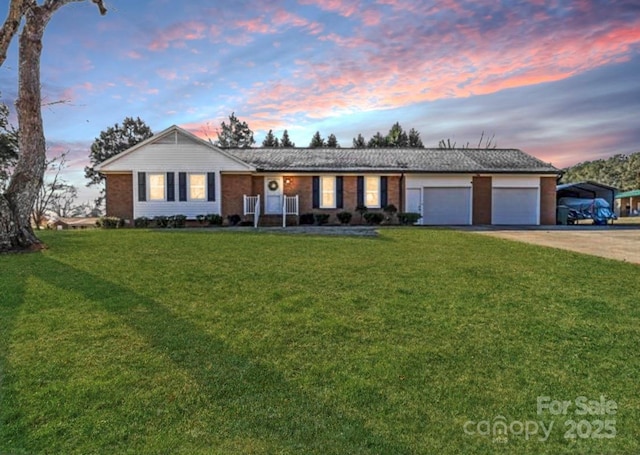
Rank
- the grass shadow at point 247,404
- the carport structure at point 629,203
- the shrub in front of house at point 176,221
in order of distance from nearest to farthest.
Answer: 1. the grass shadow at point 247,404
2. the shrub in front of house at point 176,221
3. the carport structure at point 629,203

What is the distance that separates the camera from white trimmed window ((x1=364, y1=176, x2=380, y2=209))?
20.0m

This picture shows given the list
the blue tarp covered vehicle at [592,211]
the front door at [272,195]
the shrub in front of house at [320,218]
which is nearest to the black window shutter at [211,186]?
Result: the front door at [272,195]

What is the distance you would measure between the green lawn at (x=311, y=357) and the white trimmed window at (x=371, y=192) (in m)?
13.1

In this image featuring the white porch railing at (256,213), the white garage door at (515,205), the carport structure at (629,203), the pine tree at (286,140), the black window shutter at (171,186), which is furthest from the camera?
the pine tree at (286,140)

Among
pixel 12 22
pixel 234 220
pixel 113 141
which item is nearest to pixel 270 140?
pixel 113 141

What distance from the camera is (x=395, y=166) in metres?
20.4

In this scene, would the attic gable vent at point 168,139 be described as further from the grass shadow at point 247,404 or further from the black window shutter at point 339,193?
the grass shadow at point 247,404

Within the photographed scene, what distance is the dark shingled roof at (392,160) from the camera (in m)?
20.0

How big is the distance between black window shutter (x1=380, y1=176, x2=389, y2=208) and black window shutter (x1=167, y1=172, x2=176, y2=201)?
10.2m

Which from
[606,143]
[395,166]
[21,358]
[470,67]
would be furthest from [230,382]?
[606,143]

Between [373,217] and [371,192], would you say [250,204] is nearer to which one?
[373,217]

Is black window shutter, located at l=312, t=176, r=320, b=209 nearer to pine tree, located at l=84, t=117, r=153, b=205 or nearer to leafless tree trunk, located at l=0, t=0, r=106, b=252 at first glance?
leafless tree trunk, located at l=0, t=0, r=106, b=252

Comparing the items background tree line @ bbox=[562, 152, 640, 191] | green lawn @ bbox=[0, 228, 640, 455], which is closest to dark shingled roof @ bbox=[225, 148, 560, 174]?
green lawn @ bbox=[0, 228, 640, 455]

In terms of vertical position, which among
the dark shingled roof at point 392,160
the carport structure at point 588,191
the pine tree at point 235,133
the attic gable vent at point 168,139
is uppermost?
the pine tree at point 235,133
